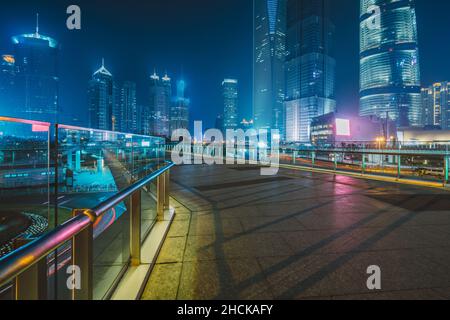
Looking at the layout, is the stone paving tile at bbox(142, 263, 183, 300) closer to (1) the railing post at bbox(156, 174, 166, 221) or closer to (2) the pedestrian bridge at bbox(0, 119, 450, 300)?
(2) the pedestrian bridge at bbox(0, 119, 450, 300)

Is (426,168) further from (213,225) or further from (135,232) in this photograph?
(135,232)

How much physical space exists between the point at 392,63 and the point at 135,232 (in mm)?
175223

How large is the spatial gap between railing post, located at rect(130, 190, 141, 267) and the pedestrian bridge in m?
0.01

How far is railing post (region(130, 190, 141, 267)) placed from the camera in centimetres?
277

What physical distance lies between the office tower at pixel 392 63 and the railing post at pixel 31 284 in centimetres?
15707

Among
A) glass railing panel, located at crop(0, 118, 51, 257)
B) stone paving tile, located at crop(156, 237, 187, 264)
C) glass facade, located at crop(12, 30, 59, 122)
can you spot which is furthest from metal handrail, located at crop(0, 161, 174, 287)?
glass facade, located at crop(12, 30, 59, 122)

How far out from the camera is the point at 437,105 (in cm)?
17262

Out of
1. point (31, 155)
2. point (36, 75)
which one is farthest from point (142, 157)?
point (36, 75)

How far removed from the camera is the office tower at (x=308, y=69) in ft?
538

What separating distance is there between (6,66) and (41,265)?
443 ft

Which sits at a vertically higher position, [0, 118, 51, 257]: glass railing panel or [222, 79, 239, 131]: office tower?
[222, 79, 239, 131]: office tower

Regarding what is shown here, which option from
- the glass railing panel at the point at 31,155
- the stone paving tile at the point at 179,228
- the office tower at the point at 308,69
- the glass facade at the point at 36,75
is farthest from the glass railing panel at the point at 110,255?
the office tower at the point at 308,69
